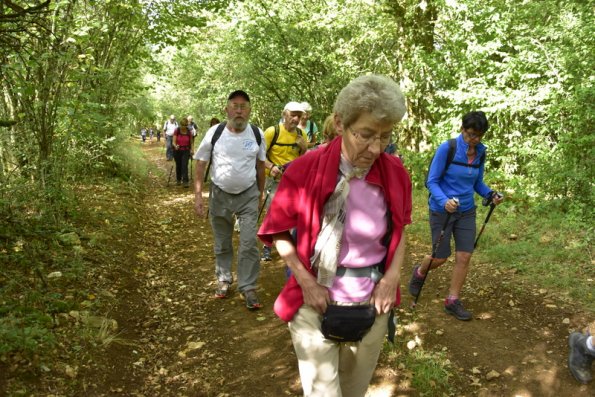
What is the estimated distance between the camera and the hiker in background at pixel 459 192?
14.8 ft

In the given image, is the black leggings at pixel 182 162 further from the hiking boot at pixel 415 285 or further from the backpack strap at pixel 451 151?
the backpack strap at pixel 451 151

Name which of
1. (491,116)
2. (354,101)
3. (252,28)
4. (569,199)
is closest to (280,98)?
(252,28)

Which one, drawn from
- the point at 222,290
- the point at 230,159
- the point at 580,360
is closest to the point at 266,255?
the point at 222,290

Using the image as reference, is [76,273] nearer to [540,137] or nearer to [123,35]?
[123,35]

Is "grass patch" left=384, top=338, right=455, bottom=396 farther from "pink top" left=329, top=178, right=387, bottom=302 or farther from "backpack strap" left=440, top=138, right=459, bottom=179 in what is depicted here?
"pink top" left=329, top=178, right=387, bottom=302

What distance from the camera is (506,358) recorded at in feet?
13.9

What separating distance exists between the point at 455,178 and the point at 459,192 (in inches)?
6.2

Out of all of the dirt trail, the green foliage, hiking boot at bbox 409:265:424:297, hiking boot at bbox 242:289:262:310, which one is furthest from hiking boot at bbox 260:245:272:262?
the green foliage

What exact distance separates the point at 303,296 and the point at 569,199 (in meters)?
7.46

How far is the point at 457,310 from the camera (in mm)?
4965

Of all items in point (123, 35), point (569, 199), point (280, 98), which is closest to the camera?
point (569, 199)

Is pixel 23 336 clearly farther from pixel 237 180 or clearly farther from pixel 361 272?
pixel 361 272

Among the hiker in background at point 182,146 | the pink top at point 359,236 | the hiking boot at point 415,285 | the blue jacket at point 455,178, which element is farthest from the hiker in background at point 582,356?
the hiker in background at point 182,146

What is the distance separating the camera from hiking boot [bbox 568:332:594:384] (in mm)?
3791
